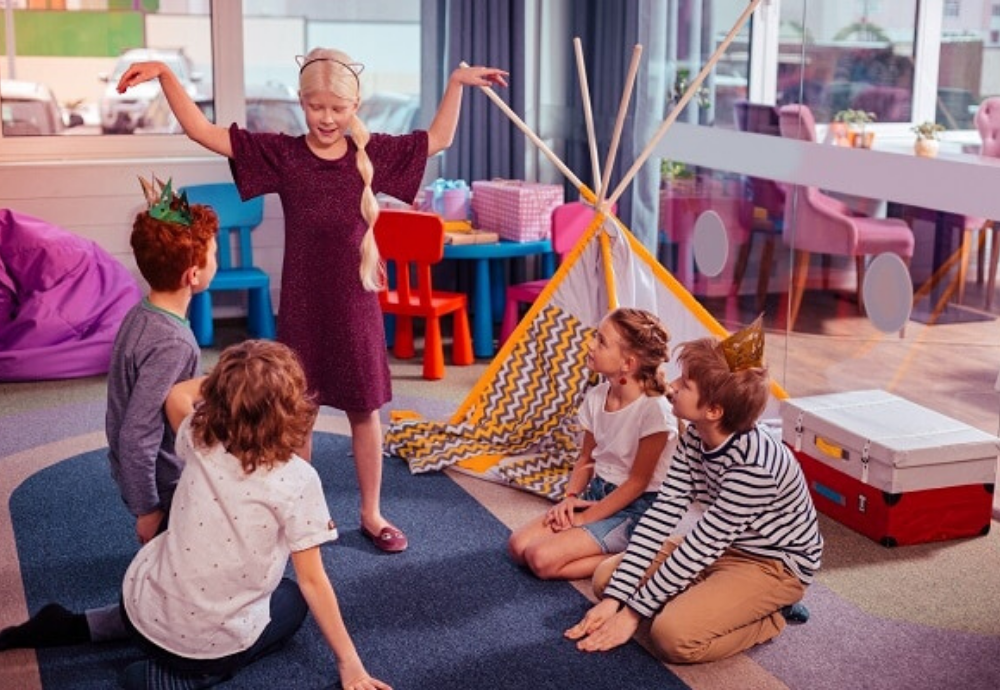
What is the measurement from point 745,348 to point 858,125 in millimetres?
2141

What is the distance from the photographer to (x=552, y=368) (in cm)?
401

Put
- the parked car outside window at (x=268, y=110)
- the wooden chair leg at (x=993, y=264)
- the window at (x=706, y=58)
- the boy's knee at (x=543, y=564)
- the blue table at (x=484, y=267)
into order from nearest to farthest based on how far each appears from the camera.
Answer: the boy's knee at (x=543, y=564)
the wooden chair leg at (x=993, y=264)
the window at (x=706, y=58)
the blue table at (x=484, y=267)
the parked car outside window at (x=268, y=110)

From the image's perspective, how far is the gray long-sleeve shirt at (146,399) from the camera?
8.21 ft

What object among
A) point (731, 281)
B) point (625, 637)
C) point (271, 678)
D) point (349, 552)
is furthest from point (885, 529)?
point (731, 281)

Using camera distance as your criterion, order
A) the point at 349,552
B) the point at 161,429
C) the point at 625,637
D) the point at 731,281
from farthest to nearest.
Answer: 1. the point at 731,281
2. the point at 349,552
3. the point at 625,637
4. the point at 161,429

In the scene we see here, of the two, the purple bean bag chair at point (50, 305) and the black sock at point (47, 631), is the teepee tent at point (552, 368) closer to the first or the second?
the black sock at point (47, 631)

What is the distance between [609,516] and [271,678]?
3.11 ft

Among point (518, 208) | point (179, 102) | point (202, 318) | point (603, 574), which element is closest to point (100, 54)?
point (202, 318)

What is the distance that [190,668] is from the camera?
96.5 inches

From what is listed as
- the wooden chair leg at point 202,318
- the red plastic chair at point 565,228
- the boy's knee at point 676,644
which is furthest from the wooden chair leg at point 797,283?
the boy's knee at point 676,644

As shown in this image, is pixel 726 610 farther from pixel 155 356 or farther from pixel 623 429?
pixel 155 356

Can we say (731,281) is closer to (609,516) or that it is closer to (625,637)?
(609,516)

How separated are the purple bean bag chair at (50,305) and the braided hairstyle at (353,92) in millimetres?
2128

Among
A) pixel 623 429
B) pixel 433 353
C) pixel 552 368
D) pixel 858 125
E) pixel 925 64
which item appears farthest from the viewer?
pixel 433 353
